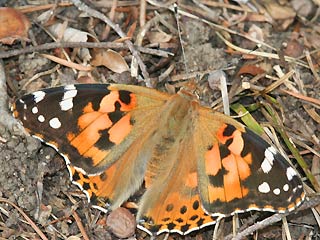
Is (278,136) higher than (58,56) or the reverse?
the reverse

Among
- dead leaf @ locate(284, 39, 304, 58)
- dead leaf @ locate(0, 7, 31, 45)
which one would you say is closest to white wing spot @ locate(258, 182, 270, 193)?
dead leaf @ locate(284, 39, 304, 58)

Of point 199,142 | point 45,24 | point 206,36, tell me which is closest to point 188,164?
point 199,142

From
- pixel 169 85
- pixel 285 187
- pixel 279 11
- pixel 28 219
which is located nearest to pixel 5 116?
pixel 28 219

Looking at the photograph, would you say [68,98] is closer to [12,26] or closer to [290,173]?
[12,26]

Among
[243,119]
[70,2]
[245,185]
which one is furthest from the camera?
[70,2]

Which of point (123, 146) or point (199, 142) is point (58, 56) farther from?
point (199, 142)

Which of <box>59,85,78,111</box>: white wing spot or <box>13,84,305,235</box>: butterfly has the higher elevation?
<box>59,85,78,111</box>: white wing spot

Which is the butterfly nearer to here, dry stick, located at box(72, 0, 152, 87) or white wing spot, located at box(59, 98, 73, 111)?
white wing spot, located at box(59, 98, 73, 111)
